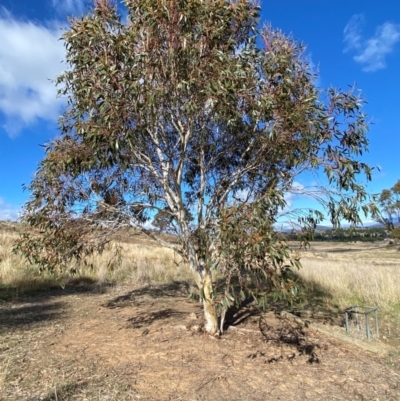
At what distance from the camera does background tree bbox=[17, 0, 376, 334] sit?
179 inches

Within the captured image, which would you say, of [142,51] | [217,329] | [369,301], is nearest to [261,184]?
[217,329]

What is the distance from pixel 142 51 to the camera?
503 cm

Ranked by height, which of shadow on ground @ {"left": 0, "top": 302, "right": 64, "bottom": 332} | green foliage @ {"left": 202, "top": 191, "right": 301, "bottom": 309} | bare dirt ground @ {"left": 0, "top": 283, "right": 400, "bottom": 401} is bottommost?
bare dirt ground @ {"left": 0, "top": 283, "right": 400, "bottom": 401}

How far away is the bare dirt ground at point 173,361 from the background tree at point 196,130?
0.81 metres

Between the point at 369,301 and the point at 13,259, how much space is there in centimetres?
1110

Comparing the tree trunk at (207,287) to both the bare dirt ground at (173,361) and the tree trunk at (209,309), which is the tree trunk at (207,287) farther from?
the bare dirt ground at (173,361)

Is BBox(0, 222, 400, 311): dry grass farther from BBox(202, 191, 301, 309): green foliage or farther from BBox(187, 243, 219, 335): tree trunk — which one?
BBox(202, 191, 301, 309): green foliage

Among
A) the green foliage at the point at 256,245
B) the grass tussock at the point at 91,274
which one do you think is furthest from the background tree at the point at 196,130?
the grass tussock at the point at 91,274

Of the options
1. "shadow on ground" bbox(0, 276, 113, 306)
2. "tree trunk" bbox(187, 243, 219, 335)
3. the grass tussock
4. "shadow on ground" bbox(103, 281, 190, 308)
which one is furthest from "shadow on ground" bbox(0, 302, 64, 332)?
"tree trunk" bbox(187, 243, 219, 335)

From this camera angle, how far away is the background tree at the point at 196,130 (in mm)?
4535

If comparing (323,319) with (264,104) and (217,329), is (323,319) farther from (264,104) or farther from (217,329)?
(264,104)

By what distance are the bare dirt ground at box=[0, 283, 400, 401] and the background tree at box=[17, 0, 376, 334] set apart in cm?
81

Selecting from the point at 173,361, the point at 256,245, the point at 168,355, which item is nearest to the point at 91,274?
the point at 168,355

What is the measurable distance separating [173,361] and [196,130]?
3.56m
